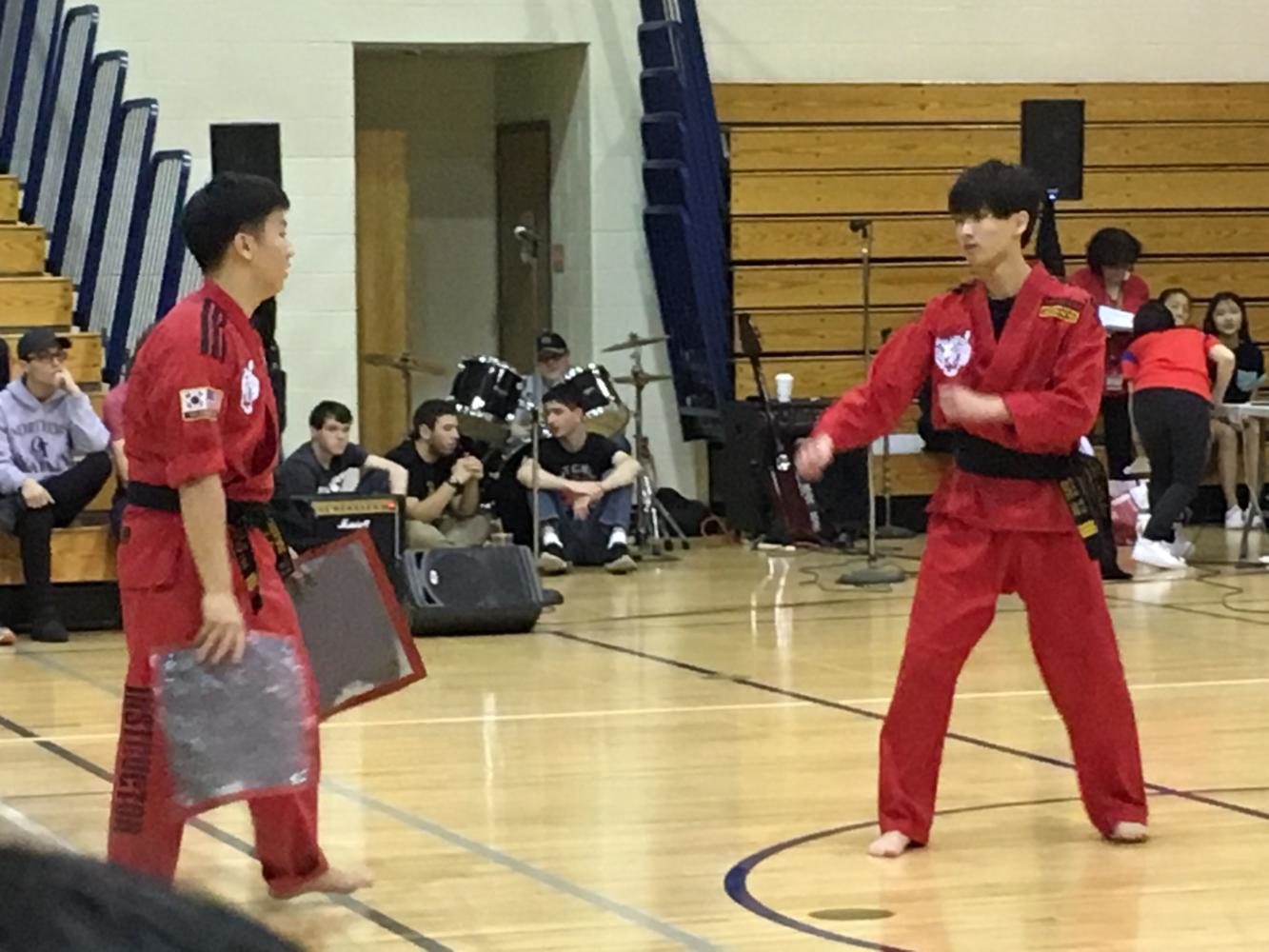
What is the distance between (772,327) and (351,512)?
4.61 metres

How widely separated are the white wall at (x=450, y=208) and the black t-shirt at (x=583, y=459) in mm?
2780

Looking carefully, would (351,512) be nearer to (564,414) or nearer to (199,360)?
(564,414)

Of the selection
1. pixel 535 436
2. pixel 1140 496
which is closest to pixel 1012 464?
pixel 535 436

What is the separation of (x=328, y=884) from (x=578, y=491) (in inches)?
290

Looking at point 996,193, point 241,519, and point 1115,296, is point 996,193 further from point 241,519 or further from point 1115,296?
point 1115,296

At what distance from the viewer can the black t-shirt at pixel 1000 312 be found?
5.06 m

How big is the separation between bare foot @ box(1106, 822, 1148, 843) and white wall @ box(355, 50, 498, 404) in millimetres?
10028

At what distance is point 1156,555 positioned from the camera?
39.0 feet

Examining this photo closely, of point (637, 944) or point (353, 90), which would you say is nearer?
point (637, 944)

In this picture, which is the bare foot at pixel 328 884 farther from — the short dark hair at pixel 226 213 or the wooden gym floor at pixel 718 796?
the short dark hair at pixel 226 213

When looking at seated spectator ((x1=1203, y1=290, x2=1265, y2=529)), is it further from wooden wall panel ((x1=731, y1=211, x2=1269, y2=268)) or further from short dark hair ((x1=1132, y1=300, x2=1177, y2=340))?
short dark hair ((x1=1132, y1=300, x2=1177, y2=340))

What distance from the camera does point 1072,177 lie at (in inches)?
510

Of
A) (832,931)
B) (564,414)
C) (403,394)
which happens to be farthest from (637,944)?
(403,394)

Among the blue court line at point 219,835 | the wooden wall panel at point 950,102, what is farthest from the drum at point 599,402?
the blue court line at point 219,835
